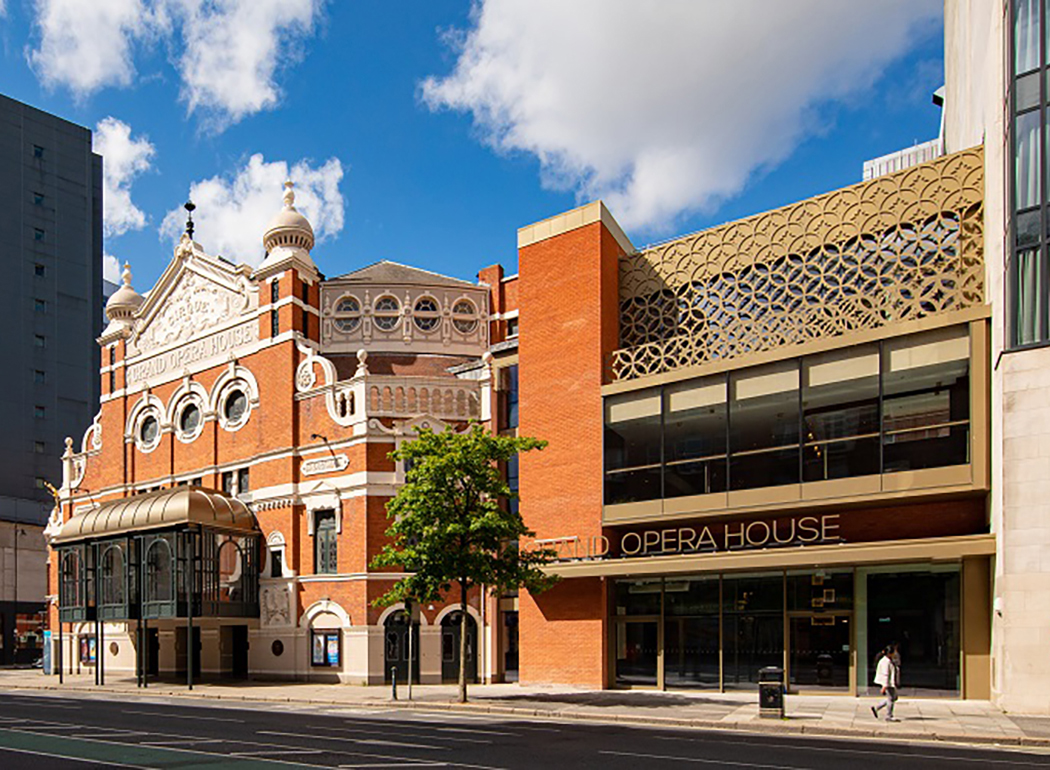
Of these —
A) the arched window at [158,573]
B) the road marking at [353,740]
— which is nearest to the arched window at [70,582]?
the arched window at [158,573]

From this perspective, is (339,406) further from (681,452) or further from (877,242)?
(877,242)

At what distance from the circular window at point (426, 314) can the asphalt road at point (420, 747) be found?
20551 mm

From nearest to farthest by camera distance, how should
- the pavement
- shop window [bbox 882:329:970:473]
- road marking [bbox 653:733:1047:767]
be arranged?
road marking [bbox 653:733:1047:767] → the pavement → shop window [bbox 882:329:970:473]

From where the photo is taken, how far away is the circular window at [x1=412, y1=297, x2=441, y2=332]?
4284cm

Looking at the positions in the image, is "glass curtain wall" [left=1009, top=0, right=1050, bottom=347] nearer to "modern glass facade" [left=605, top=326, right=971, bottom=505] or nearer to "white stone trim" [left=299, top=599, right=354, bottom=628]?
"modern glass facade" [left=605, top=326, right=971, bottom=505]

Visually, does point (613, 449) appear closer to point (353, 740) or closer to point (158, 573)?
point (353, 740)

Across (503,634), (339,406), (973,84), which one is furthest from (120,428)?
(973,84)

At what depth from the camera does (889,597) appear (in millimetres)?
26453

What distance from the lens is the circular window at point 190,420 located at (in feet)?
151

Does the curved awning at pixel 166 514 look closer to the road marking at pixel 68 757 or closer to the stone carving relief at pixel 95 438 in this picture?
the stone carving relief at pixel 95 438

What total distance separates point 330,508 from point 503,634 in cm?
867

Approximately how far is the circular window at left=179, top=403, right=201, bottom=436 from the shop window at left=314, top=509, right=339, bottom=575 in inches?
386

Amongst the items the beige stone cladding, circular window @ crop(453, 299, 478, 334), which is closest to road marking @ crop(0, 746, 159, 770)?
the beige stone cladding

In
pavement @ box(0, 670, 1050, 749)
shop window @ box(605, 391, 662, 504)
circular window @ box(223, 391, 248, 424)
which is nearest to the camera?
pavement @ box(0, 670, 1050, 749)
